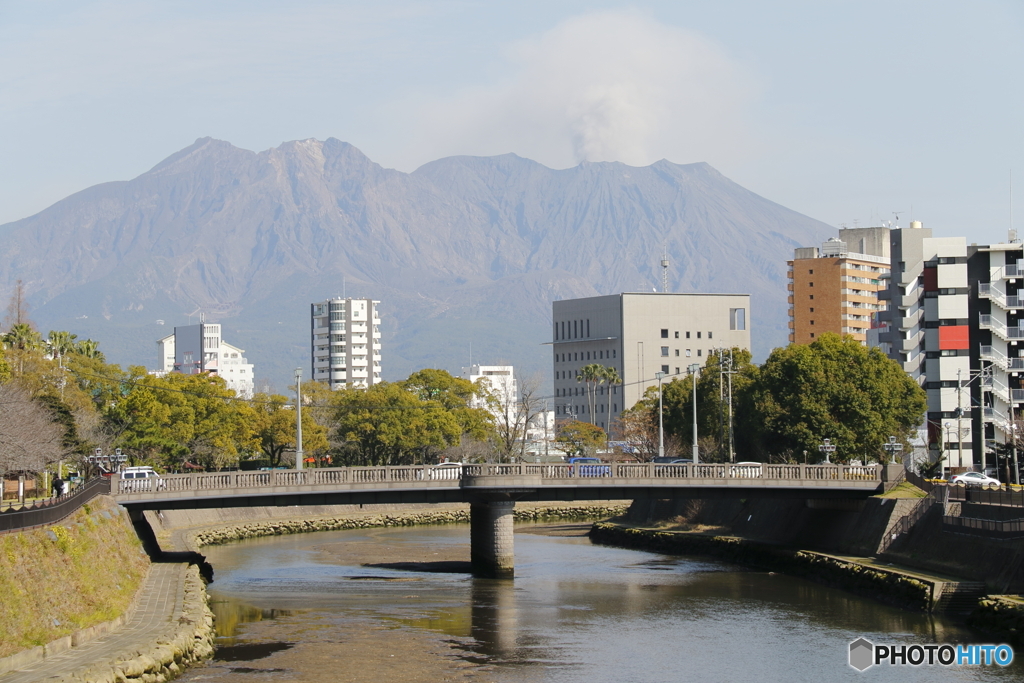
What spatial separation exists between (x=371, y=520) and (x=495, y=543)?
A: 44.0 m

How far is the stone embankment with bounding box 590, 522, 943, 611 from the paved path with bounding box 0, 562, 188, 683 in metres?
33.1

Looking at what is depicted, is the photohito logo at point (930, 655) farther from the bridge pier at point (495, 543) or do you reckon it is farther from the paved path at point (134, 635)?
the paved path at point (134, 635)

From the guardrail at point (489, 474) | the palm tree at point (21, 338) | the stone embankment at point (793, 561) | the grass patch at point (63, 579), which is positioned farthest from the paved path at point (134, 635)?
the palm tree at point (21, 338)

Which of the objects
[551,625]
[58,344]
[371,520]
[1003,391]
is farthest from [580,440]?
[551,625]

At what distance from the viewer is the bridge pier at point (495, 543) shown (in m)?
72.3

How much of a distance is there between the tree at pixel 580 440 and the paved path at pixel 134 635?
323ft

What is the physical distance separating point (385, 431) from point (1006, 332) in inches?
2355

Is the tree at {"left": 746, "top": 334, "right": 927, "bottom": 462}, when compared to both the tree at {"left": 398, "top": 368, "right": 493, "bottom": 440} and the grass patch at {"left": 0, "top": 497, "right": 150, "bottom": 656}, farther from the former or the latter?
the grass patch at {"left": 0, "top": 497, "right": 150, "bottom": 656}

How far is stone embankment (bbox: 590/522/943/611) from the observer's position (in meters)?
58.8

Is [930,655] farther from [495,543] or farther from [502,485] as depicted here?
[495,543]

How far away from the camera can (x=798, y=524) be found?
263 feet

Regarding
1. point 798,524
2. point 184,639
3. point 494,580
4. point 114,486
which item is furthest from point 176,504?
point 798,524

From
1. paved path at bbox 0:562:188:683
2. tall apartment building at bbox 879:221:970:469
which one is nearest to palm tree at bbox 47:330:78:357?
paved path at bbox 0:562:188:683

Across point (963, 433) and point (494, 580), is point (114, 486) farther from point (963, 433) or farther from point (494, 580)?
point (963, 433)
